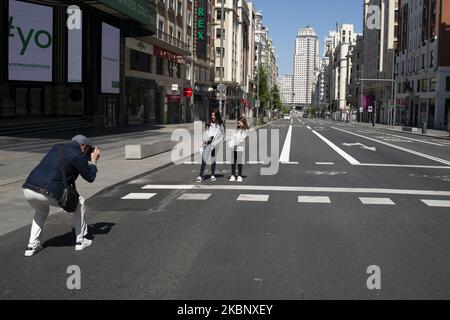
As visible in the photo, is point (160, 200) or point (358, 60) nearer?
point (160, 200)

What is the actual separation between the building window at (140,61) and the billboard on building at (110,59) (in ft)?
12.5

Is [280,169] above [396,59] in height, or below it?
below

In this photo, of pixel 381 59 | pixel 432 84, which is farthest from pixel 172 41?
pixel 381 59

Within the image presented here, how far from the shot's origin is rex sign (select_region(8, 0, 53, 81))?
32781 millimetres

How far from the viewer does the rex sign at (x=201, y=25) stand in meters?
66.1

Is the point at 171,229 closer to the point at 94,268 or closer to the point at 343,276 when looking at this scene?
the point at 94,268

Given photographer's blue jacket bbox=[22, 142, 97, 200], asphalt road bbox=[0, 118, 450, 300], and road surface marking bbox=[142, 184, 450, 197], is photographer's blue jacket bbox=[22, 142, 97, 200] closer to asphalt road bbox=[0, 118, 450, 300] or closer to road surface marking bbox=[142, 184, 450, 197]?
asphalt road bbox=[0, 118, 450, 300]

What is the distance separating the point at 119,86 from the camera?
4253 cm

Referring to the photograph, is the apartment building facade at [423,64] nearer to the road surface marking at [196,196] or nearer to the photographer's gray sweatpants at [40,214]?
the road surface marking at [196,196]

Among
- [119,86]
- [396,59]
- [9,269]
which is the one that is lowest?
[9,269]

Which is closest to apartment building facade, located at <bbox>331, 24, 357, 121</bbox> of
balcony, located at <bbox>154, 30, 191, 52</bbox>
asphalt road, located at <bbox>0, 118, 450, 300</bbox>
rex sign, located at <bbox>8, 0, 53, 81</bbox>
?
balcony, located at <bbox>154, 30, 191, 52</bbox>
